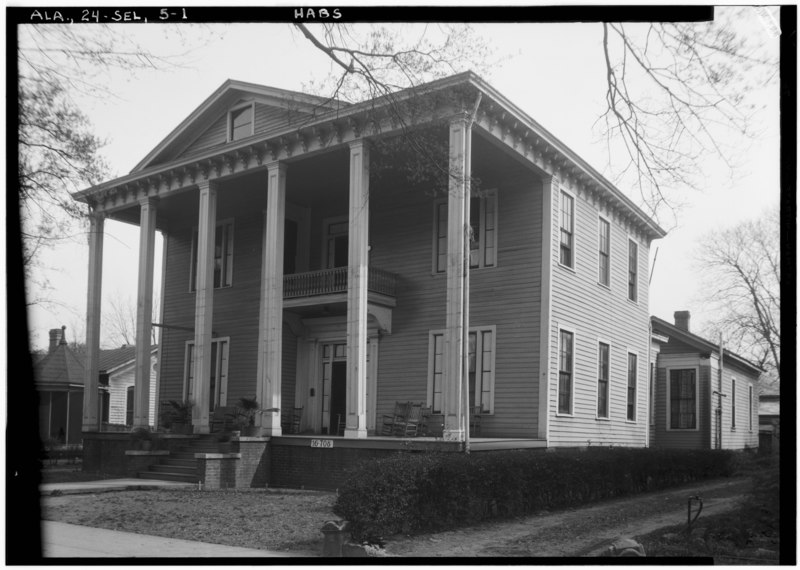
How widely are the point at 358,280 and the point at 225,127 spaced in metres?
7.11

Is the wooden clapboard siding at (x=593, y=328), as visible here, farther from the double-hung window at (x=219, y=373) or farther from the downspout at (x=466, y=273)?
the double-hung window at (x=219, y=373)

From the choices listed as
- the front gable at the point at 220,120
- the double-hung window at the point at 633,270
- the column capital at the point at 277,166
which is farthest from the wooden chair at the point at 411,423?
the double-hung window at the point at 633,270

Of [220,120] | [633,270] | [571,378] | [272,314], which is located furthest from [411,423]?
[633,270]

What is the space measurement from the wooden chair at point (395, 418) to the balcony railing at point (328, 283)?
2837 mm

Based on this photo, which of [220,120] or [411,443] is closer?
[411,443]

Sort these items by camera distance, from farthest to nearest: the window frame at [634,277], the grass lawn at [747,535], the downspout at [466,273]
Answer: the window frame at [634,277]
the downspout at [466,273]
the grass lawn at [747,535]

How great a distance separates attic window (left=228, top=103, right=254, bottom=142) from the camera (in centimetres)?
2206

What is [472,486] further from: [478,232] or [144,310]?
[144,310]

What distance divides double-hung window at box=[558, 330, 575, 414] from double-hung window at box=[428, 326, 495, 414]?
1643 millimetres

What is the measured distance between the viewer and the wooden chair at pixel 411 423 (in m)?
19.2

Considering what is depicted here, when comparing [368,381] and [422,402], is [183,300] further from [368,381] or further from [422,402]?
[422,402]

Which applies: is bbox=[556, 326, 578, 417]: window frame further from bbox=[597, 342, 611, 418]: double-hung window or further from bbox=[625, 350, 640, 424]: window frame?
bbox=[625, 350, 640, 424]: window frame

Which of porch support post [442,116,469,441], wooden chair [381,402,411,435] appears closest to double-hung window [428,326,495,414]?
wooden chair [381,402,411,435]

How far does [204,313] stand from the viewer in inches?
837
